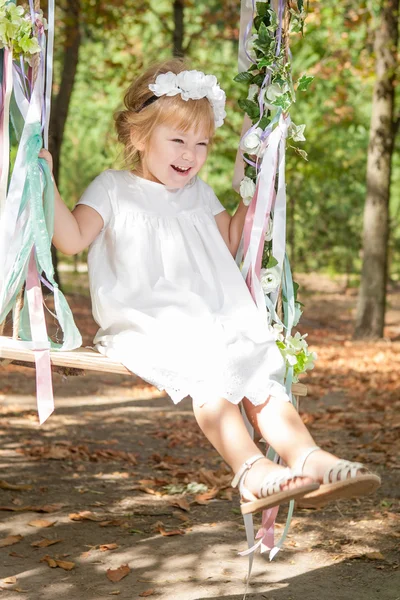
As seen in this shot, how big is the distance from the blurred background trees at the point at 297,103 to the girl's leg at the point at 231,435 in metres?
7.90

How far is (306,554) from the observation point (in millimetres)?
3902

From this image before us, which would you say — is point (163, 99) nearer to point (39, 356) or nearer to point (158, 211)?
point (158, 211)

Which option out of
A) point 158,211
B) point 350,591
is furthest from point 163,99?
point 350,591

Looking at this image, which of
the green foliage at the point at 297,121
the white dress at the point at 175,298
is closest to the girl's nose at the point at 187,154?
the white dress at the point at 175,298

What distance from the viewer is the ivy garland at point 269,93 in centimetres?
333

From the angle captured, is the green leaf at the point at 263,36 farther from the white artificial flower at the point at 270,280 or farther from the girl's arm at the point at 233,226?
the white artificial flower at the point at 270,280

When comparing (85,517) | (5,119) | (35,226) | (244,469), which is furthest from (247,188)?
(85,517)

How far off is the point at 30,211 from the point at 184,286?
616 mm

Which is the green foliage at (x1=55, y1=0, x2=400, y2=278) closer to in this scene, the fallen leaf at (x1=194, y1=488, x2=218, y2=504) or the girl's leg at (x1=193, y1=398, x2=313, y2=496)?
the fallen leaf at (x1=194, y1=488, x2=218, y2=504)

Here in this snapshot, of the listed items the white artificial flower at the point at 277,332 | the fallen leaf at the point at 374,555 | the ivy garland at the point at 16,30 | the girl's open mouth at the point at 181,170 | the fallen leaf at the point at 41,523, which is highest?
the ivy garland at the point at 16,30

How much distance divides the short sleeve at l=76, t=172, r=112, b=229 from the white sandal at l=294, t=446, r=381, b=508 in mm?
1304

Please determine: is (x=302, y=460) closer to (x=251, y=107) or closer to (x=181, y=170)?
(x=181, y=170)

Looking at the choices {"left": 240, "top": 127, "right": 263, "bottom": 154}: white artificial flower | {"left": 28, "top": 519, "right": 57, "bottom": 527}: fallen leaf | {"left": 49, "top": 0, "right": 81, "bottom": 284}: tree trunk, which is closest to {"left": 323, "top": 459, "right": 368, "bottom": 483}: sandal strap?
{"left": 240, "top": 127, "right": 263, "bottom": 154}: white artificial flower

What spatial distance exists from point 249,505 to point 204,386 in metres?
0.45
